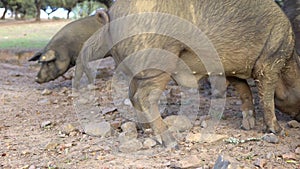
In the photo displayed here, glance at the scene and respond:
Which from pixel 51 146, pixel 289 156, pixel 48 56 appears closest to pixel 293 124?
pixel 289 156

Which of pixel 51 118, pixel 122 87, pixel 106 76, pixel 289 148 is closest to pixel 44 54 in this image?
pixel 106 76

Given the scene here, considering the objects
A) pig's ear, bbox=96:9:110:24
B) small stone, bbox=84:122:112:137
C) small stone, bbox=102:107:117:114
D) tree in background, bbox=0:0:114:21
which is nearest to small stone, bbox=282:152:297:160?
small stone, bbox=84:122:112:137

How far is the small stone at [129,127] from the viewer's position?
4.34 m

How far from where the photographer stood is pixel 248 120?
4.57 metres

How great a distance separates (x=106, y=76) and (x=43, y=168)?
5.08 metres

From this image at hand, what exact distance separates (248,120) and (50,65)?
456 centimetres

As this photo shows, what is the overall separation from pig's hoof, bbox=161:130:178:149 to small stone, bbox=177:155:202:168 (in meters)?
0.30

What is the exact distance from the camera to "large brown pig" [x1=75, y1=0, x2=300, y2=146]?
12.8ft

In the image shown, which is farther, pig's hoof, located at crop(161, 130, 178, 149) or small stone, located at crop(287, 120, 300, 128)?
small stone, located at crop(287, 120, 300, 128)

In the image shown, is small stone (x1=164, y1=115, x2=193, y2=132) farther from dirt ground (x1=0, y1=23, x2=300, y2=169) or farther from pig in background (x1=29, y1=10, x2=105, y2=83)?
pig in background (x1=29, y1=10, x2=105, y2=83)

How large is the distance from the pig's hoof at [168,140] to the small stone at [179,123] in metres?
0.32

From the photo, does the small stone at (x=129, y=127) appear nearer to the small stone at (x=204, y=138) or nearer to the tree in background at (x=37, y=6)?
the small stone at (x=204, y=138)

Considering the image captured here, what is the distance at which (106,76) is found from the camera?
8.54 meters

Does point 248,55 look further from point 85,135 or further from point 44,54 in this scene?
point 44,54
